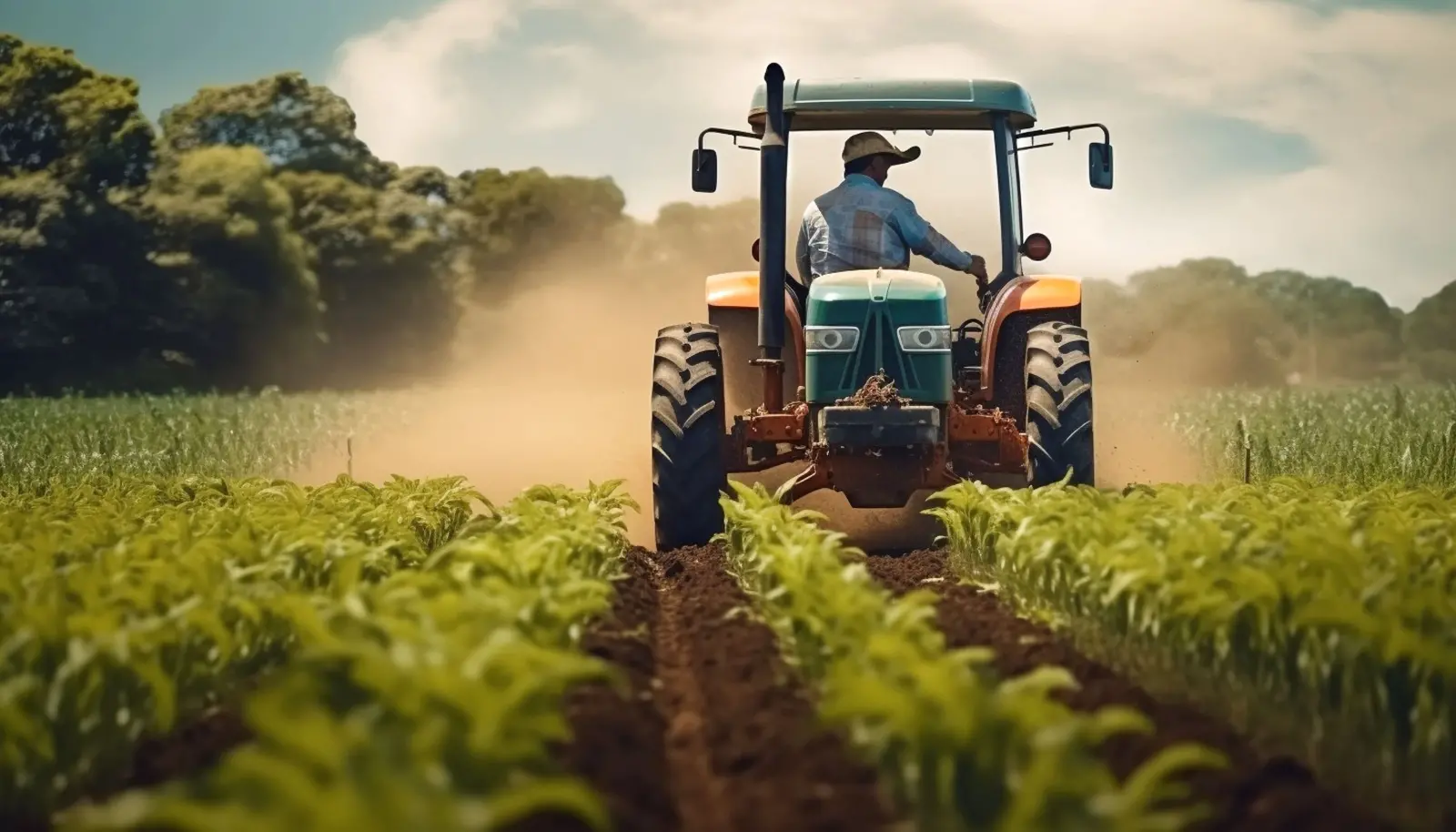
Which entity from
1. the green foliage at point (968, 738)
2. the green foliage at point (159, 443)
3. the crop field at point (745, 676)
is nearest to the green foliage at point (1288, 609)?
the crop field at point (745, 676)

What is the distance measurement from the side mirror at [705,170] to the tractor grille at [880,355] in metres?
1.36

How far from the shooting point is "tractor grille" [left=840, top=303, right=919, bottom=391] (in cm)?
905

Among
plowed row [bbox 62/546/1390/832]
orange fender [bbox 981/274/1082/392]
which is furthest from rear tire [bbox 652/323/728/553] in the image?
plowed row [bbox 62/546/1390/832]

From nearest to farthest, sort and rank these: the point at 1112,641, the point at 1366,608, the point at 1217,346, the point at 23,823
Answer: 1. the point at 23,823
2. the point at 1366,608
3. the point at 1112,641
4. the point at 1217,346

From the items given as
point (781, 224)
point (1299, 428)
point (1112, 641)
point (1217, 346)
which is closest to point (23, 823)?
point (1112, 641)

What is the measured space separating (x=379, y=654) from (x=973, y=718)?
1289 millimetres

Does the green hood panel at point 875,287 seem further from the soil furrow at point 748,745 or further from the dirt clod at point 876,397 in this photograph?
the soil furrow at point 748,745

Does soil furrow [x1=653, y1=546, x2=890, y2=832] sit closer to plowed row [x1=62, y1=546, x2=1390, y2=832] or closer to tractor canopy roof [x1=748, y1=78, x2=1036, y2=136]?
plowed row [x1=62, y1=546, x2=1390, y2=832]

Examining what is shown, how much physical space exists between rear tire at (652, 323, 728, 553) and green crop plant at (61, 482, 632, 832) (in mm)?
3894

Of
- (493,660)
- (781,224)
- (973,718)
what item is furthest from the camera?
(781,224)

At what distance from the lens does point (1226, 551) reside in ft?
18.3

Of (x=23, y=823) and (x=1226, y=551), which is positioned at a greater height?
(x=1226, y=551)

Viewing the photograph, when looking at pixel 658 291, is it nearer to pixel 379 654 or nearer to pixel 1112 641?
pixel 1112 641

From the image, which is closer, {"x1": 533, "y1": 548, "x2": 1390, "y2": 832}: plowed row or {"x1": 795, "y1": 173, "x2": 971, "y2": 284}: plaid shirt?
{"x1": 533, "y1": 548, "x2": 1390, "y2": 832}: plowed row
